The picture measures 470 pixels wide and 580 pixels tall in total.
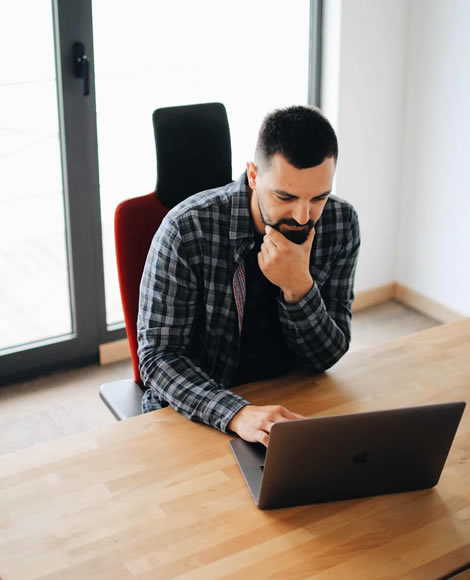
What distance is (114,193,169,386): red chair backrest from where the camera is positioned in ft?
5.80

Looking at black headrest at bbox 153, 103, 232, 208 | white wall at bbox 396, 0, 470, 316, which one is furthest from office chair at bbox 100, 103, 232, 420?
white wall at bbox 396, 0, 470, 316

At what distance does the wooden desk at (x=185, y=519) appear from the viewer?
1103 mm

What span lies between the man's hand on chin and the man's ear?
113 millimetres

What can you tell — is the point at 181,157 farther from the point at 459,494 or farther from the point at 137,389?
the point at 459,494

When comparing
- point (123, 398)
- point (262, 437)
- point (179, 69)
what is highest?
point (179, 69)

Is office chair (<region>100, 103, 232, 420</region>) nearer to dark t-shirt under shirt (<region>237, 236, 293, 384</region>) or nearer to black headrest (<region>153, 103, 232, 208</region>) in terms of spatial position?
black headrest (<region>153, 103, 232, 208</region>)

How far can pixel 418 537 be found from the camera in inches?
46.1

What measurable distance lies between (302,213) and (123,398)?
581 mm

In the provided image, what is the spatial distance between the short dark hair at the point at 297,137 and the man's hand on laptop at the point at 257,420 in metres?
0.48

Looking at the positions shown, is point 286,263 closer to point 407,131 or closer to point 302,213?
point 302,213

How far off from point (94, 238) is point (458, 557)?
2.15 metres

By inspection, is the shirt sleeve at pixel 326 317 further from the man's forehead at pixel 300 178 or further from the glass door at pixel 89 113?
the glass door at pixel 89 113

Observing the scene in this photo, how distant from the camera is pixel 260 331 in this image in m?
1.76

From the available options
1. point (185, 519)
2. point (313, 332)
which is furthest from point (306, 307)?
point (185, 519)
